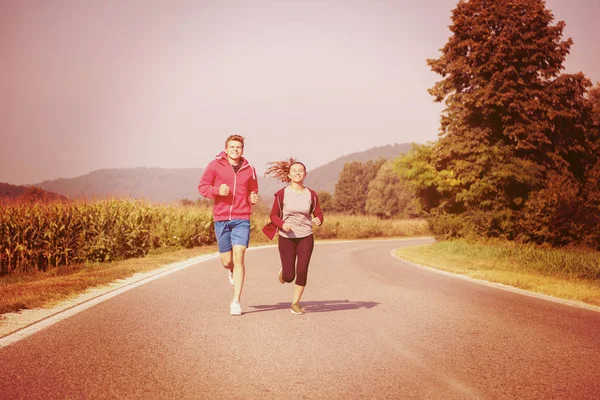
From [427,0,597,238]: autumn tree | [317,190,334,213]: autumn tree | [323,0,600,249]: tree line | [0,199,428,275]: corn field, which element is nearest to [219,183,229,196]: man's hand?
[0,199,428,275]: corn field

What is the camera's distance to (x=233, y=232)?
711 cm

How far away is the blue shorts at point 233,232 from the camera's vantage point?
706cm

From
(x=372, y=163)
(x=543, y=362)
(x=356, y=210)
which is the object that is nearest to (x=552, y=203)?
(x=543, y=362)

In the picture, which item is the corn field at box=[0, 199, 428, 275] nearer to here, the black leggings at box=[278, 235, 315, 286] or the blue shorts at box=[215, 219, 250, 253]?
the blue shorts at box=[215, 219, 250, 253]

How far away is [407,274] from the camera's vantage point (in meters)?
13.9

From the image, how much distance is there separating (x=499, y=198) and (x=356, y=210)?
8159 cm

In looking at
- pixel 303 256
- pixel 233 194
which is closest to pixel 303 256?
pixel 303 256

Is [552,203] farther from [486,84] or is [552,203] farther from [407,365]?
[407,365]

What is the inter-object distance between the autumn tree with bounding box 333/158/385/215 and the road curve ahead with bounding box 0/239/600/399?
94917mm

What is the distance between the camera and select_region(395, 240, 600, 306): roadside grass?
35.0ft

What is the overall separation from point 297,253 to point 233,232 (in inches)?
36.6

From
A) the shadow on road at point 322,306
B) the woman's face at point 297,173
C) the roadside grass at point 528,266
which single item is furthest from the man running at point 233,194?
the roadside grass at point 528,266

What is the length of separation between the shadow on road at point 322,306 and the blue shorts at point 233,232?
1154 mm

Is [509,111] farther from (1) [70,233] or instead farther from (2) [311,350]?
(2) [311,350]
